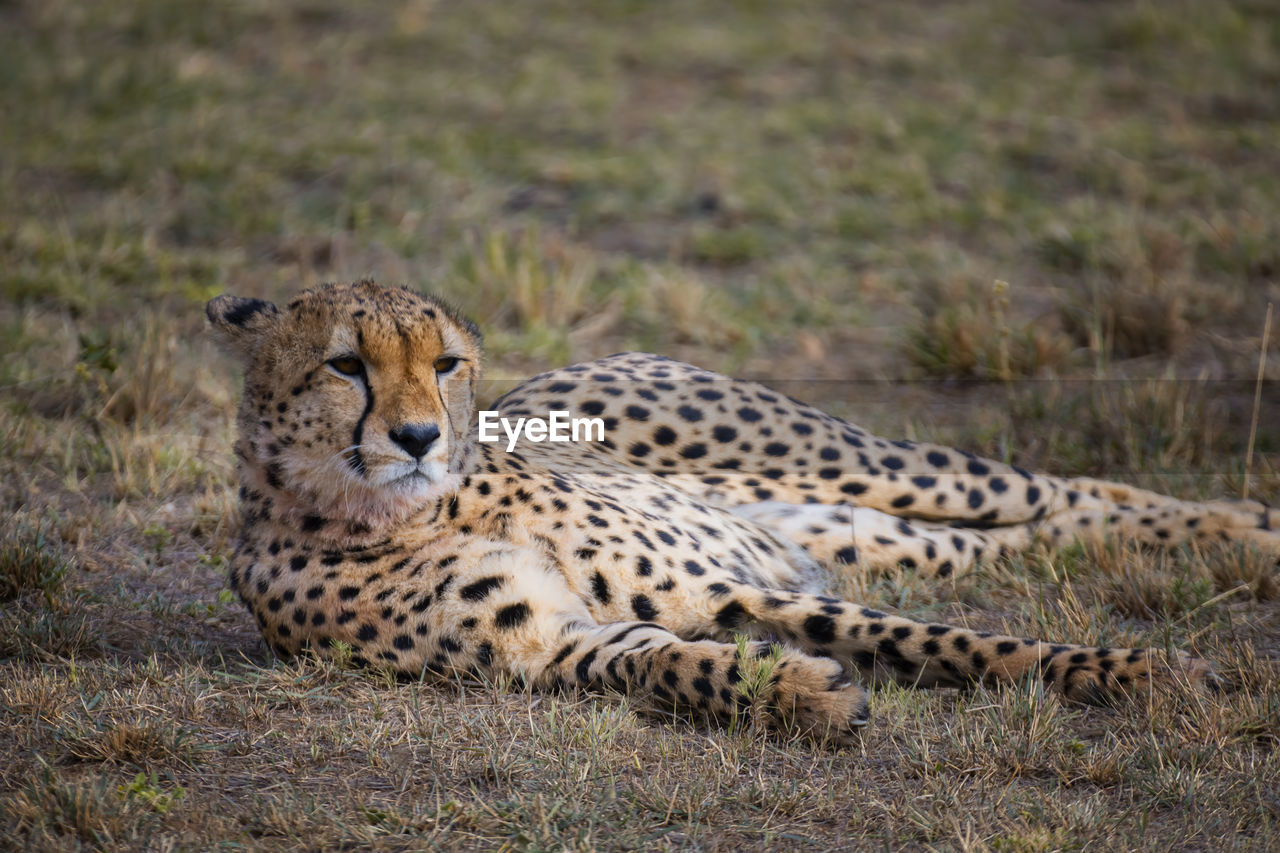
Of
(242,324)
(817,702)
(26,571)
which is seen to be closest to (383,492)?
(242,324)

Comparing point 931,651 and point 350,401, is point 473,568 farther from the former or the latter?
point 931,651

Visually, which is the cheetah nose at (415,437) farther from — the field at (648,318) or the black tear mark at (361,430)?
the field at (648,318)

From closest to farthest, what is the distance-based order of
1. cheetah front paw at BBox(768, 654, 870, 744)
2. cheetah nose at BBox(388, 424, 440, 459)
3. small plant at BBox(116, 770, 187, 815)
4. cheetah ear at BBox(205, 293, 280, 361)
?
small plant at BBox(116, 770, 187, 815), cheetah front paw at BBox(768, 654, 870, 744), cheetah nose at BBox(388, 424, 440, 459), cheetah ear at BBox(205, 293, 280, 361)

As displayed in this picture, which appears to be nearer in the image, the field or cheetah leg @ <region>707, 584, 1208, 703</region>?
the field

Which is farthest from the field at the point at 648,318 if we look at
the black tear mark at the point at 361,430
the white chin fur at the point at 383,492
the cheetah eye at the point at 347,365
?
the cheetah eye at the point at 347,365

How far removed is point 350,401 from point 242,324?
354 millimetres

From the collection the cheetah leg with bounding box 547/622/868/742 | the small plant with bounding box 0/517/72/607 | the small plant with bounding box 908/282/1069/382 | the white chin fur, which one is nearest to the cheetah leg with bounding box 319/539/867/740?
the cheetah leg with bounding box 547/622/868/742

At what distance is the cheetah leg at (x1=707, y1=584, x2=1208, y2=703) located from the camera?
2.87 meters

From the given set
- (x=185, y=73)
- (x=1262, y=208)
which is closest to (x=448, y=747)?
(x=1262, y=208)

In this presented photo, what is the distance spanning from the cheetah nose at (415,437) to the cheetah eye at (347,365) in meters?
0.17

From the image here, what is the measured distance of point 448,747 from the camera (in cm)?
271

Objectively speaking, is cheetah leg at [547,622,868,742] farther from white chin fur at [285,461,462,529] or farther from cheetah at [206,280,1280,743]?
white chin fur at [285,461,462,529]

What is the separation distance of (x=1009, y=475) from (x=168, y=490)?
7.84ft

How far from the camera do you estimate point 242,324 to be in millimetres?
3086
